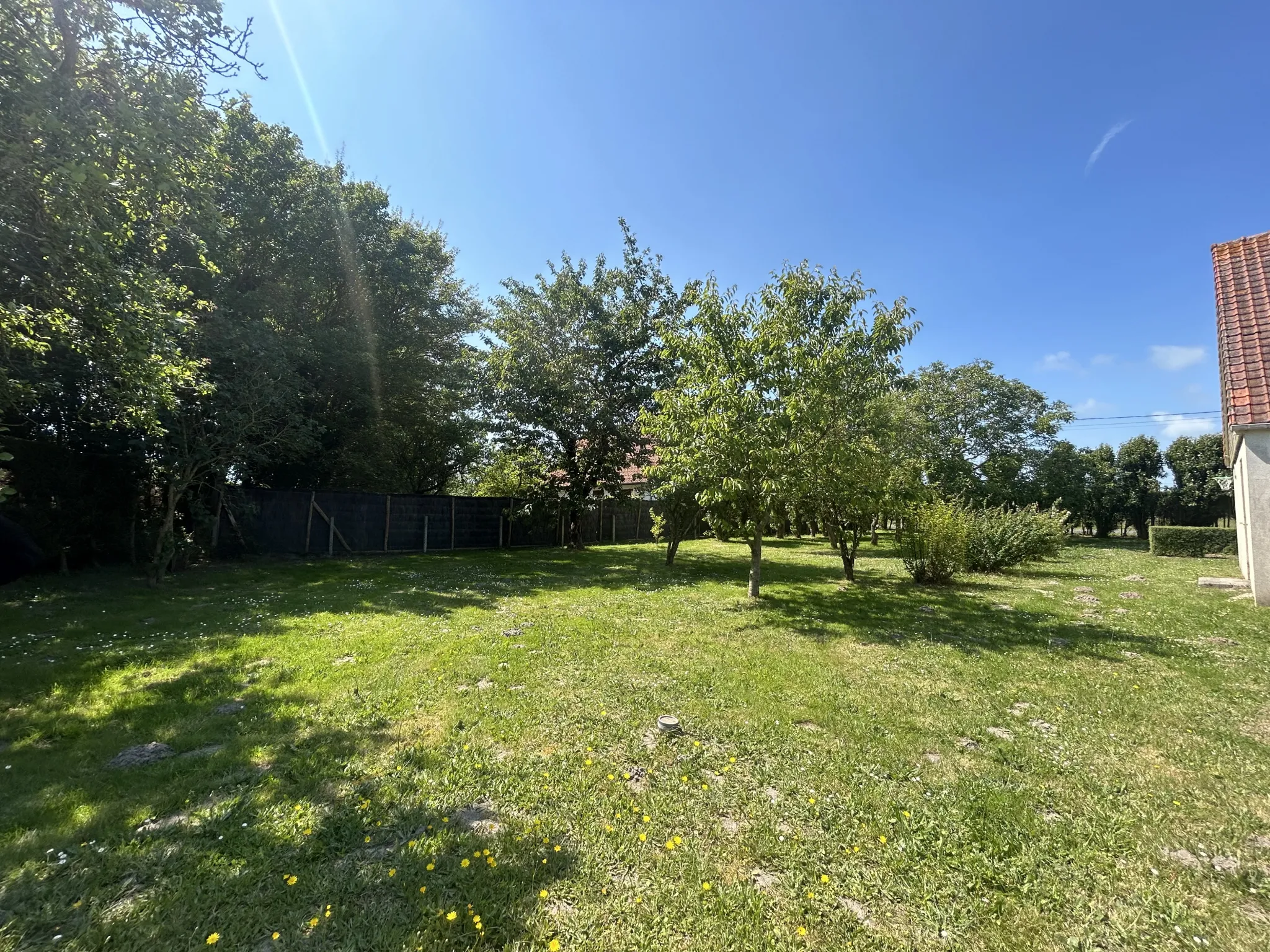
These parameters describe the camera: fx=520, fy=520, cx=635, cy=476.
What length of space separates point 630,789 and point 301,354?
13384 mm

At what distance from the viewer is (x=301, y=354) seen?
41.3 ft

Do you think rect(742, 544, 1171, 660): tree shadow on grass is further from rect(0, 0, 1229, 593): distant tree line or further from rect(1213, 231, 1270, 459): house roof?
rect(1213, 231, 1270, 459): house roof

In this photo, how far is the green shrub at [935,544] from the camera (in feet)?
33.9

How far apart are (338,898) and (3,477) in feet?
38.8

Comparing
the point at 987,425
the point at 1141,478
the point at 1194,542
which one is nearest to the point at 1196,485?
the point at 1141,478

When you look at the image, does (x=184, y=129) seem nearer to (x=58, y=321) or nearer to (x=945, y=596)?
(x=58, y=321)

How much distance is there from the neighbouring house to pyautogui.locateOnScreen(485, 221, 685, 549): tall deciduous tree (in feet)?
Answer: 39.4

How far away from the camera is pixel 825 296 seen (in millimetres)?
8461

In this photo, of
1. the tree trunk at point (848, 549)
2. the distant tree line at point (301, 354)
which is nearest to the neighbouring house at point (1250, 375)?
the distant tree line at point (301, 354)

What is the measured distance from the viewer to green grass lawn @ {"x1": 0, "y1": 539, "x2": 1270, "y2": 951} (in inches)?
82.9

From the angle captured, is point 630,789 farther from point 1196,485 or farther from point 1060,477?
point 1196,485

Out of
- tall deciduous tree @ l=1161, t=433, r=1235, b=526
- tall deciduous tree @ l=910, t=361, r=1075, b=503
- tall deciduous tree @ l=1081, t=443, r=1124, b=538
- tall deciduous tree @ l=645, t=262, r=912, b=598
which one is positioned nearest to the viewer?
tall deciduous tree @ l=645, t=262, r=912, b=598

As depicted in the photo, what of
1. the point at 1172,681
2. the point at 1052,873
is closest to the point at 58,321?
the point at 1052,873

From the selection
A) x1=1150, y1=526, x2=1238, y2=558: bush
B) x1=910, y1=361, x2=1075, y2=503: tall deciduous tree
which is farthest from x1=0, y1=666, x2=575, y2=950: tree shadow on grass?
x1=910, y1=361, x2=1075, y2=503: tall deciduous tree
